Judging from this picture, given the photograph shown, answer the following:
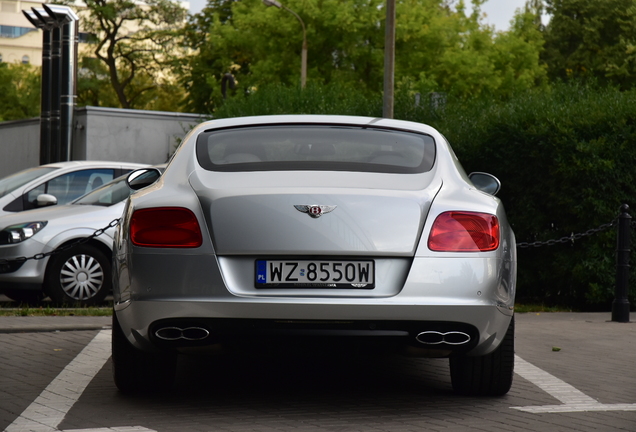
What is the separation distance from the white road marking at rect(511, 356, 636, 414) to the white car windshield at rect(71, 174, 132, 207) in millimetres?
5426

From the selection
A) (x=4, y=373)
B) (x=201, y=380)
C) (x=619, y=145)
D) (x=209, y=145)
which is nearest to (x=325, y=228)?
(x=209, y=145)

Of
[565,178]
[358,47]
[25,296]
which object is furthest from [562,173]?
[358,47]

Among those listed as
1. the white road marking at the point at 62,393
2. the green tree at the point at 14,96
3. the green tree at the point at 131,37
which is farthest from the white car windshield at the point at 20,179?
the green tree at the point at 14,96

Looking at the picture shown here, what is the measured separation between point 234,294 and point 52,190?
775 centimetres

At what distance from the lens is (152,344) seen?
4.91 metres

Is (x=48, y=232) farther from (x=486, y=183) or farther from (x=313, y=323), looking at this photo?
(x=313, y=323)

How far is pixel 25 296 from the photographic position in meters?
11.5

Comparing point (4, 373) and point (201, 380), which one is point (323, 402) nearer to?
point (201, 380)

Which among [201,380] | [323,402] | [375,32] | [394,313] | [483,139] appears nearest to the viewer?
[394,313]

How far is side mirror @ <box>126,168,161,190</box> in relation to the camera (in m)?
6.68

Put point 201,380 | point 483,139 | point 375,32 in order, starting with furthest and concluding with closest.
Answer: point 375,32 < point 483,139 < point 201,380

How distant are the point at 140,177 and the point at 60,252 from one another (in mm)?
3833


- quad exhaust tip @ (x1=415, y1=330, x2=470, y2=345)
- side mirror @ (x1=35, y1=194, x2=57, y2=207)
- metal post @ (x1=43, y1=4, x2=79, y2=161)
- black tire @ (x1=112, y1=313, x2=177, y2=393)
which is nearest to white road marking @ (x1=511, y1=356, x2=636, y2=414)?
quad exhaust tip @ (x1=415, y1=330, x2=470, y2=345)

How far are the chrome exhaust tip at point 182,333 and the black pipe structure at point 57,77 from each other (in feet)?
56.0
